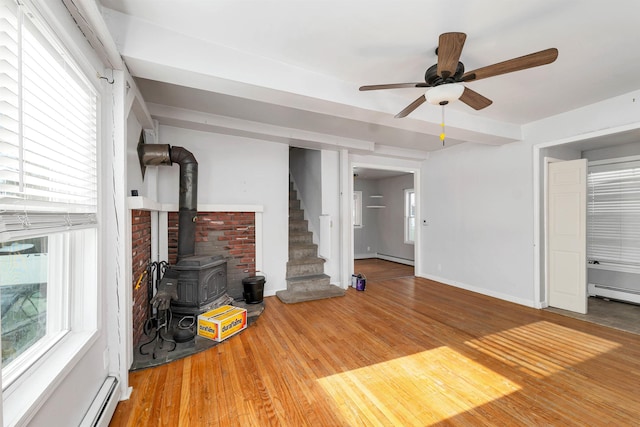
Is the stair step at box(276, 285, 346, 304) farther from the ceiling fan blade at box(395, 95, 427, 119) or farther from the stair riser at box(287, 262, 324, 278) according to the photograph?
the ceiling fan blade at box(395, 95, 427, 119)

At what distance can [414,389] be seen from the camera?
82.8 inches

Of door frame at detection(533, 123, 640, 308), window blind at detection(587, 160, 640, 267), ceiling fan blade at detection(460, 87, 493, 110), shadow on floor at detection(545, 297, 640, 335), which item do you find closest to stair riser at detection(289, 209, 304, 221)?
ceiling fan blade at detection(460, 87, 493, 110)

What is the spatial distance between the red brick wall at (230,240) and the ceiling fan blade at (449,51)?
10.3 ft

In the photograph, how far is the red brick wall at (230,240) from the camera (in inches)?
153

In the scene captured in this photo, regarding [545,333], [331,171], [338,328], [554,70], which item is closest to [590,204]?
[545,333]

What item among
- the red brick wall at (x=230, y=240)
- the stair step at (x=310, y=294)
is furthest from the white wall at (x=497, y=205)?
the red brick wall at (x=230, y=240)

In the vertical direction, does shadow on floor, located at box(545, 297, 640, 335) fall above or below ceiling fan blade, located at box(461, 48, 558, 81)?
below

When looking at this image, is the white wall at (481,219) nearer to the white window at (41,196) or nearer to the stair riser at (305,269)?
the stair riser at (305,269)

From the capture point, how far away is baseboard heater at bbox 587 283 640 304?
13.2 feet

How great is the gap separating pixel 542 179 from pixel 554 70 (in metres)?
1.87

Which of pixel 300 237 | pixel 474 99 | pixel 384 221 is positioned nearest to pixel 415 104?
pixel 474 99

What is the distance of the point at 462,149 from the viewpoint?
4.99 m

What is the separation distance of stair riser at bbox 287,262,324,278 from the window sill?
3.02 meters

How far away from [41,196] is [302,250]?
12.5 ft
